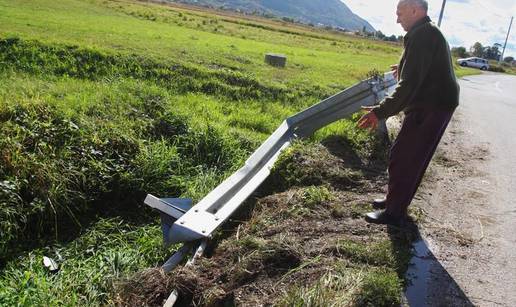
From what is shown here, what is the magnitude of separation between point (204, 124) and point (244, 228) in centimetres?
299

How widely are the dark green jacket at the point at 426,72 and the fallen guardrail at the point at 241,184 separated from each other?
1792mm

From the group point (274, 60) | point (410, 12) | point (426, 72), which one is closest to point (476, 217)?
point (426, 72)

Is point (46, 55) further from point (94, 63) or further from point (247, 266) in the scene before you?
point (247, 266)

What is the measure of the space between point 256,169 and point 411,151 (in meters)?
1.83

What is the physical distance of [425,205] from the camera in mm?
4891

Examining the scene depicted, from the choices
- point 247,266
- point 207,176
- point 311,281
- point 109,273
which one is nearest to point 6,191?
point 109,273

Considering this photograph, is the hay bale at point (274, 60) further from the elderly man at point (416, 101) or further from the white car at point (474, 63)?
the white car at point (474, 63)

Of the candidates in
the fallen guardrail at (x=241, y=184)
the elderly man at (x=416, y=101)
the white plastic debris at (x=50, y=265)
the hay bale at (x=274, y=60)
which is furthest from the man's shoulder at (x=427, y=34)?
the hay bale at (x=274, y=60)

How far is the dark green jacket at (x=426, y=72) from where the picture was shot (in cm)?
391

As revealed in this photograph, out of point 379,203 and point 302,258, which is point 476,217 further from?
point 302,258

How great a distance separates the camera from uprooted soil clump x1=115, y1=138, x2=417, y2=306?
308 centimetres

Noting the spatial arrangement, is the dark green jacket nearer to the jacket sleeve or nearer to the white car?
the jacket sleeve

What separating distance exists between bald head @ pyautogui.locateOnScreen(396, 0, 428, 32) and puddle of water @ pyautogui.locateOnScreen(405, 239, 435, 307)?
1954 millimetres

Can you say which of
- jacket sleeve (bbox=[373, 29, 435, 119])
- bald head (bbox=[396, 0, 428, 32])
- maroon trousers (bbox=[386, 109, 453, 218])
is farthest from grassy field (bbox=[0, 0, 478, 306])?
bald head (bbox=[396, 0, 428, 32])
